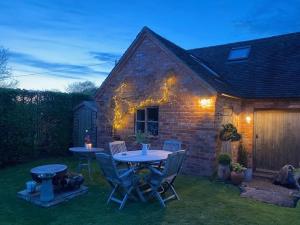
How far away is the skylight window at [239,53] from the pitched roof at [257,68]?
19cm

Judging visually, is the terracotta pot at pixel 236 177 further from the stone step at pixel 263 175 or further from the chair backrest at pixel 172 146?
the stone step at pixel 263 175

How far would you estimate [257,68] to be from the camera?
11.1 meters

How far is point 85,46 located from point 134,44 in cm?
933

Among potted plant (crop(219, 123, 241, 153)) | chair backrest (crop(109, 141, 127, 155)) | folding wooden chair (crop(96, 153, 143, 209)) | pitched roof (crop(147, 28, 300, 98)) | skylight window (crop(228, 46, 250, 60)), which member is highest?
skylight window (crop(228, 46, 250, 60))

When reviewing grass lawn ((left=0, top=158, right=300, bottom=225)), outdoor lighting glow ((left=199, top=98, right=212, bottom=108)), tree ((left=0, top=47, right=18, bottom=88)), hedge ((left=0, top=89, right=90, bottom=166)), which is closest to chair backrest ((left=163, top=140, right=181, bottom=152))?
grass lawn ((left=0, top=158, right=300, bottom=225))

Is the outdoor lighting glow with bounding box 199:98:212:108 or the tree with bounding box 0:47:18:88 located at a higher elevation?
the tree with bounding box 0:47:18:88

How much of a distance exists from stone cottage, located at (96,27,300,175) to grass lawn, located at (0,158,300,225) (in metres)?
2.21

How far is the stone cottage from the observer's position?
8.51 metres

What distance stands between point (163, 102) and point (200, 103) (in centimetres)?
150

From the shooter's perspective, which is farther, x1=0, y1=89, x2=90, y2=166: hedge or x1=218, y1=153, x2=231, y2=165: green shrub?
x1=0, y1=89, x2=90, y2=166: hedge

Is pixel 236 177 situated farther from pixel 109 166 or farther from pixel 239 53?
pixel 239 53

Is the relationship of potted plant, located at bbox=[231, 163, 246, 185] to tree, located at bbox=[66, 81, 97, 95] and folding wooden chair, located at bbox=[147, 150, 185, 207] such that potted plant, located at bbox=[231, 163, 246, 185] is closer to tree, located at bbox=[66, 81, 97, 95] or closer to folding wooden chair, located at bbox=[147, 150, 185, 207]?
folding wooden chair, located at bbox=[147, 150, 185, 207]

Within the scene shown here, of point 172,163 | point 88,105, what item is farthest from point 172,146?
point 88,105

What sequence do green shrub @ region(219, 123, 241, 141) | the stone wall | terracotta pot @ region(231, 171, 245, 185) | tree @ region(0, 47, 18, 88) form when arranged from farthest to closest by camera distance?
tree @ region(0, 47, 18, 88) → the stone wall → green shrub @ region(219, 123, 241, 141) → terracotta pot @ region(231, 171, 245, 185)
